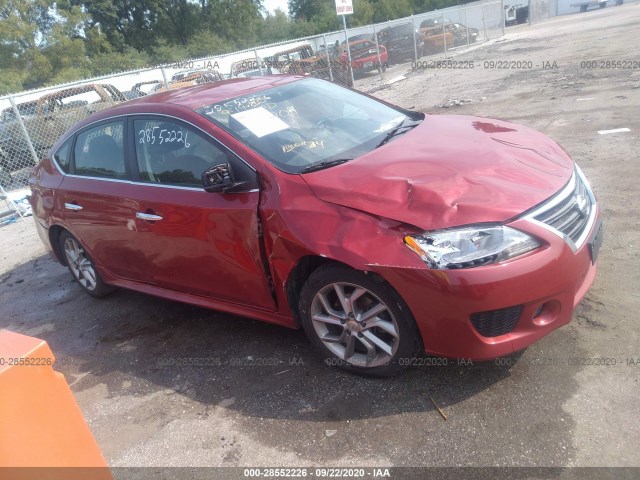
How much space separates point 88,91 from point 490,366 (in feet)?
40.0

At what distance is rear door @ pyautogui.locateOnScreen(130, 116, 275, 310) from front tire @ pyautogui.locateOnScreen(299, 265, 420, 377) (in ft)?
1.27

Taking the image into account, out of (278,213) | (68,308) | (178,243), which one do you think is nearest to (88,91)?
(68,308)

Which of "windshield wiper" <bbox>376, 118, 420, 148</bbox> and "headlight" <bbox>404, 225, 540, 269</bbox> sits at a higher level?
"windshield wiper" <bbox>376, 118, 420, 148</bbox>

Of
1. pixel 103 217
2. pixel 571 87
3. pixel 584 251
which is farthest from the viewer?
pixel 571 87

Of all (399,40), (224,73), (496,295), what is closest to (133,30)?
(399,40)

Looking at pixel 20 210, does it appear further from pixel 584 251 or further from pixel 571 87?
pixel 571 87

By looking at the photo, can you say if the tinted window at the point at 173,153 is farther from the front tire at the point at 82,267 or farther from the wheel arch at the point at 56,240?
the wheel arch at the point at 56,240

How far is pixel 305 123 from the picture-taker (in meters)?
3.66

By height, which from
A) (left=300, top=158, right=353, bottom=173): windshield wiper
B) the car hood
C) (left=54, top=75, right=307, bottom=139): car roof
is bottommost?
the car hood

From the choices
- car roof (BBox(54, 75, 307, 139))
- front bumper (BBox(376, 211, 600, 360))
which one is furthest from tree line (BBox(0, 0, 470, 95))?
front bumper (BBox(376, 211, 600, 360))

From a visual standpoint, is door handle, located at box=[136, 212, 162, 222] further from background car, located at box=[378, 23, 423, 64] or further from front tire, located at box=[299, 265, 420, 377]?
background car, located at box=[378, 23, 423, 64]

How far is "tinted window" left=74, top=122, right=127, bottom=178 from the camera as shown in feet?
13.5

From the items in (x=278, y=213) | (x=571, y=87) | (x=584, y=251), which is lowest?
(x=571, y=87)

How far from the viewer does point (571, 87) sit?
423 inches
